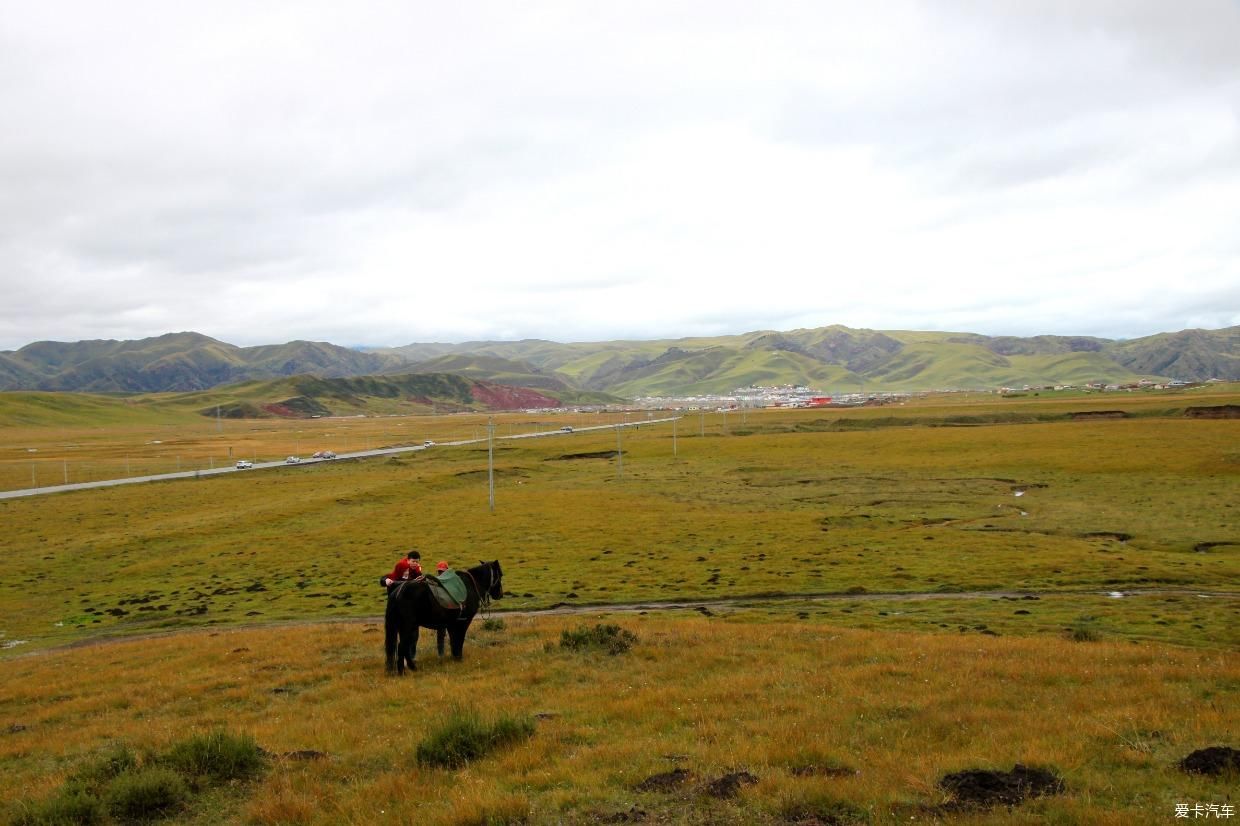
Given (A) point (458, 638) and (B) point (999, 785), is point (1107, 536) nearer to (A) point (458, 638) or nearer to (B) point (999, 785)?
(A) point (458, 638)

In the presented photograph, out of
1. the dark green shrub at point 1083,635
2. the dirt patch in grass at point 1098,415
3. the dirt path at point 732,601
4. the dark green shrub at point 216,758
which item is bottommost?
the dirt path at point 732,601

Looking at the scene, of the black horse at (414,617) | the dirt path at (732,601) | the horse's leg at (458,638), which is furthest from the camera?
the dirt path at (732,601)

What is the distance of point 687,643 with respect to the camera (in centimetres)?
1964

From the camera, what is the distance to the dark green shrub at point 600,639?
62.3ft

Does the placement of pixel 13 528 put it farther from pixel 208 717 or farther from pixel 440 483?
pixel 208 717

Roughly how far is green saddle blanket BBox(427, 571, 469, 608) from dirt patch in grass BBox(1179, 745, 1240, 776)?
1441 cm

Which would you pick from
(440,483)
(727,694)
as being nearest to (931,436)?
(440,483)

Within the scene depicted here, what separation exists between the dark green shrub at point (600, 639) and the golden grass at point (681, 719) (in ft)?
1.56

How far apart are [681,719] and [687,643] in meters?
7.10

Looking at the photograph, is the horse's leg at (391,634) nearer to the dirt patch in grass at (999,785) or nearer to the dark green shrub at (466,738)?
the dark green shrub at (466,738)

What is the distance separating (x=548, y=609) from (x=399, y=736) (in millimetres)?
19432

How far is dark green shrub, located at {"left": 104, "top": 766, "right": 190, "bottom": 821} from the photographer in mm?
9586

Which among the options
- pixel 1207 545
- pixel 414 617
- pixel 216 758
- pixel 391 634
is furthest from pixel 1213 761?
pixel 1207 545

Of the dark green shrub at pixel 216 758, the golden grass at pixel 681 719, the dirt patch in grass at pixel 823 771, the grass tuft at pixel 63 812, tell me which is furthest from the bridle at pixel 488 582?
the dirt patch in grass at pixel 823 771
